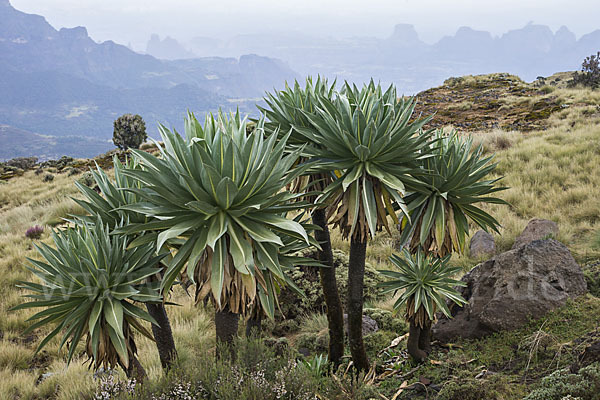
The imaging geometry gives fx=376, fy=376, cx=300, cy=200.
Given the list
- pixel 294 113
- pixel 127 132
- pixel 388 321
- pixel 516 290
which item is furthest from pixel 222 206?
pixel 127 132

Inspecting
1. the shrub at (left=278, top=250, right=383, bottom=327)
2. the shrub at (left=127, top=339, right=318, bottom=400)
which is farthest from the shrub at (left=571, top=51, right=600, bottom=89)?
the shrub at (left=127, top=339, right=318, bottom=400)

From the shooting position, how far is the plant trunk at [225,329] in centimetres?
311

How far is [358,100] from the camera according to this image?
11.3 feet

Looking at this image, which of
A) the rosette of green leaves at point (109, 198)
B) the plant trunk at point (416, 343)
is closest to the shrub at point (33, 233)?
the rosette of green leaves at point (109, 198)

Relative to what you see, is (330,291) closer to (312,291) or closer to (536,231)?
(312,291)

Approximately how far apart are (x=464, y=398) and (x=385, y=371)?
1217 millimetres

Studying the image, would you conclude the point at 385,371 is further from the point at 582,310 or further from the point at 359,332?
the point at 582,310

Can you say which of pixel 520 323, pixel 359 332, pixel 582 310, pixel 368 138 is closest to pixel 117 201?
pixel 368 138

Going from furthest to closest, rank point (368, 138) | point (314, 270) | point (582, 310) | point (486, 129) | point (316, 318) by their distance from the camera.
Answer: point (486, 129) → point (314, 270) → point (316, 318) → point (582, 310) → point (368, 138)

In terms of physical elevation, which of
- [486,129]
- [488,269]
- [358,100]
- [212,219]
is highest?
[486,129]

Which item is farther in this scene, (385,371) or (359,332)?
(385,371)

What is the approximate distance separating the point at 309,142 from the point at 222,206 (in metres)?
1.19

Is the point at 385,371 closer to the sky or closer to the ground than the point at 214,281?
closer to the ground

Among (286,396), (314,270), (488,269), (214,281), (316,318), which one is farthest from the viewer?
(314,270)
